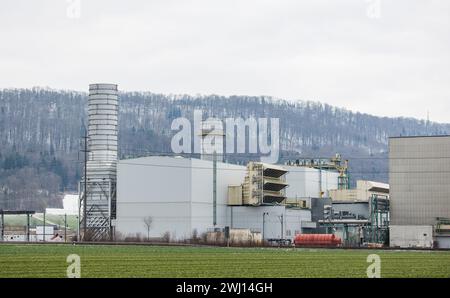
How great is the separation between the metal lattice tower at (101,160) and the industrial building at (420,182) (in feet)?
94.0

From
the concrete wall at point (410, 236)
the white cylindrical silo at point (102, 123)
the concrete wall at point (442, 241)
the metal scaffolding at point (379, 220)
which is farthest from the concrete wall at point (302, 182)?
the concrete wall at point (442, 241)

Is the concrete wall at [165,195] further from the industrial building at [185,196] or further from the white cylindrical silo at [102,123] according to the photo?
the white cylindrical silo at [102,123]

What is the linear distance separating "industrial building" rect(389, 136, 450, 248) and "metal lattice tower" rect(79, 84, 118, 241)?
28643 millimetres

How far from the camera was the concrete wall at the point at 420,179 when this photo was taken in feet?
282

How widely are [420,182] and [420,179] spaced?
29 cm

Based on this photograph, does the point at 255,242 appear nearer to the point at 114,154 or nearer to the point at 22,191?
the point at 114,154

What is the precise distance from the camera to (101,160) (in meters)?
93.9

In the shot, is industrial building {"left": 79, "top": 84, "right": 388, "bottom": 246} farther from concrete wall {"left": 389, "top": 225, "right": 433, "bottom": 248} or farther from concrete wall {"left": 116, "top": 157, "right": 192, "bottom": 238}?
concrete wall {"left": 389, "top": 225, "right": 433, "bottom": 248}

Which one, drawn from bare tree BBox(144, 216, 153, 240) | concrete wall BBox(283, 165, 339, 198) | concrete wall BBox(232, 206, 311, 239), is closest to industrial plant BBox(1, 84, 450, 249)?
bare tree BBox(144, 216, 153, 240)

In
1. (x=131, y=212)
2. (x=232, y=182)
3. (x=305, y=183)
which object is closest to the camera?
(x=131, y=212)

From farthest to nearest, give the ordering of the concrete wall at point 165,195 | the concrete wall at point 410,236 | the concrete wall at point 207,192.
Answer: the concrete wall at point 207,192
the concrete wall at point 165,195
the concrete wall at point 410,236
